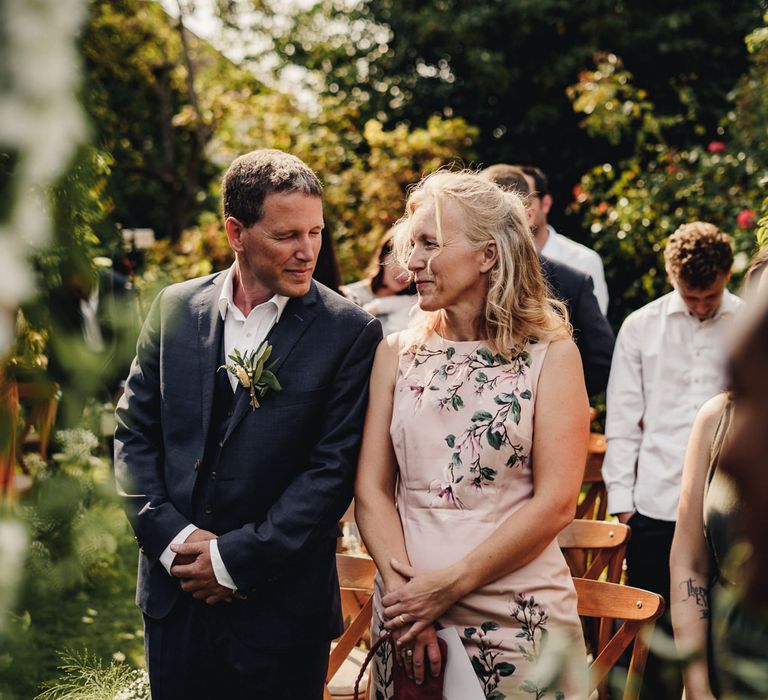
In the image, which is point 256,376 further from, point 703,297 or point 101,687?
point 703,297

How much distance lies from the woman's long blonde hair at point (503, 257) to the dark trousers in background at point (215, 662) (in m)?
1.16

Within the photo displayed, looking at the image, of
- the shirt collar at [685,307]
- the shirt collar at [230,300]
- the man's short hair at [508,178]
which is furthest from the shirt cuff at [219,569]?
the man's short hair at [508,178]

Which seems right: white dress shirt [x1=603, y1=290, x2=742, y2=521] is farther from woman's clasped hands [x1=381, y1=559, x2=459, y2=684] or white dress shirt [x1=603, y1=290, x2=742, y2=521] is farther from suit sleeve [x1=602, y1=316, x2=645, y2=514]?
woman's clasped hands [x1=381, y1=559, x2=459, y2=684]

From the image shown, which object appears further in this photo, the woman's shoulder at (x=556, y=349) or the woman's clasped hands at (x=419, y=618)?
the woman's shoulder at (x=556, y=349)

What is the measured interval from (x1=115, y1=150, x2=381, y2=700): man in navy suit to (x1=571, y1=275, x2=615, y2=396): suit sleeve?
1971mm

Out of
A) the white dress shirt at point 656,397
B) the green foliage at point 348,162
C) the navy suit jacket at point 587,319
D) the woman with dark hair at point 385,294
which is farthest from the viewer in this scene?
the green foliage at point 348,162

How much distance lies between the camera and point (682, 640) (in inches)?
93.2

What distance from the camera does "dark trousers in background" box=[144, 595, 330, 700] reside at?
267 cm

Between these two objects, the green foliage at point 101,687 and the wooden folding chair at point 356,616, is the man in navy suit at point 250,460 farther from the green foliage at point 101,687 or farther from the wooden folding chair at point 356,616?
the wooden folding chair at point 356,616

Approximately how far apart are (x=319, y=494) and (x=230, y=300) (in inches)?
27.4

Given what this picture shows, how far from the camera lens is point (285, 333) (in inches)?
110

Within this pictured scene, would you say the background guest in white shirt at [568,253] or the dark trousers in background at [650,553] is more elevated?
the background guest in white shirt at [568,253]

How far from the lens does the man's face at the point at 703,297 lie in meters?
4.02

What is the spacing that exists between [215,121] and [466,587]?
565 inches
